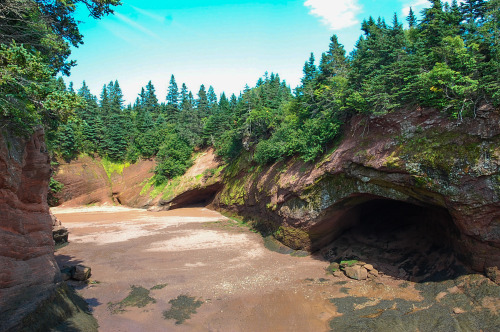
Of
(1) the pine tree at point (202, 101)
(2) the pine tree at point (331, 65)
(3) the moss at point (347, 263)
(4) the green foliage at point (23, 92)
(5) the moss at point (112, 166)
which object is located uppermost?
(1) the pine tree at point (202, 101)

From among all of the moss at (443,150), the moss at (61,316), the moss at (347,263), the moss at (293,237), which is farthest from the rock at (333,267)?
the moss at (61,316)

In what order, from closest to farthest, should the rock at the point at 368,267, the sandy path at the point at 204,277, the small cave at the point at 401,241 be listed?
the sandy path at the point at 204,277 < the small cave at the point at 401,241 < the rock at the point at 368,267

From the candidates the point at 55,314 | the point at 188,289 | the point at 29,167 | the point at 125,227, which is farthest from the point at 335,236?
the point at 125,227

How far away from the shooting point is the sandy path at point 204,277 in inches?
418

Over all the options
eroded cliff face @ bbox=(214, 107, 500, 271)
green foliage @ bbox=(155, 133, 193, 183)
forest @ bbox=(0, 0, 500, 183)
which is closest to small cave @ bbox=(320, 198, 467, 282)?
eroded cliff face @ bbox=(214, 107, 500, 271)

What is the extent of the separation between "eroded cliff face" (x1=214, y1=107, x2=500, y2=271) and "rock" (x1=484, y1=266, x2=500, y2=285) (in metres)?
0.17

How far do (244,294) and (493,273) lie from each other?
1054cm

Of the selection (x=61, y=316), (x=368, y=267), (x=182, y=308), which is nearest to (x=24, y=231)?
(x=61, y=316)

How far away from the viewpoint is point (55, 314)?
8516 mm

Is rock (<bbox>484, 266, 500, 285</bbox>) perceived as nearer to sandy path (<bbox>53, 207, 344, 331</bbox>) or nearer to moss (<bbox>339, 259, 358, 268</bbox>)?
moss (<bbox>339, 259, 358, 268</bbox>)

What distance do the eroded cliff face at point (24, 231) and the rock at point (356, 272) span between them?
13299 mm

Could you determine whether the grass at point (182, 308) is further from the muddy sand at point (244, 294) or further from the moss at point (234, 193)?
the moss at point (234, 193)

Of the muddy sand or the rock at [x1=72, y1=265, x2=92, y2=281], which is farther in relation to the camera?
the rock at [x1=72, y1=265, x2=92, y2=281]

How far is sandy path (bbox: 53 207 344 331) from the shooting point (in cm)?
1062
